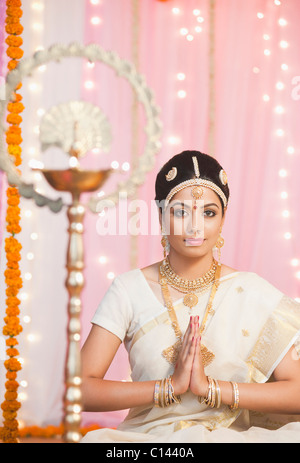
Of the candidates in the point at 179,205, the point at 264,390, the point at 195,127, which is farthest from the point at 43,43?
the point at 264,390

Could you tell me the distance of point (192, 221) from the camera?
6.26ft

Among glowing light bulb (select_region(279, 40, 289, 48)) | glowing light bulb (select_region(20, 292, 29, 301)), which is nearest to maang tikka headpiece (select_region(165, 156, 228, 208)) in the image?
glowing light bulb (select_region(20, 292, 29, 301))

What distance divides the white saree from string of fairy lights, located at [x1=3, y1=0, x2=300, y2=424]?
1.35m

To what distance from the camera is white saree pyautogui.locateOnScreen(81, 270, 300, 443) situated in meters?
1.87

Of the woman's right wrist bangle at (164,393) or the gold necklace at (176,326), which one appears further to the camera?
the gold necklace at (176,326)

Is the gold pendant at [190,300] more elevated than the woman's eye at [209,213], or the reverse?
the woman's eye at [209,213]

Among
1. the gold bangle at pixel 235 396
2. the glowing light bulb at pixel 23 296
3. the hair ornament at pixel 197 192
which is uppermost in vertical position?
the hair ornament at pixel 197 192

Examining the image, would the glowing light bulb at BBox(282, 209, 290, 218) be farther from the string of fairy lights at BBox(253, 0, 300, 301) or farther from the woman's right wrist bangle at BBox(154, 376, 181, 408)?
the woman's right wrist bangle at BBox(154, 376, 181, 408)

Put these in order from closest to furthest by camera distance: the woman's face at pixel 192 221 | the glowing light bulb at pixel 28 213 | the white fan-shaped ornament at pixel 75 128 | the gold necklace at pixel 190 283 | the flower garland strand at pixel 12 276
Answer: the white fan-shaped ornament at pixel 75 128, the woman's face at pixel 192 221, the gold necklace at pixel 190 283, the flower garland strand at pixel 12 276, the glowing light bulb at pixel 28 213

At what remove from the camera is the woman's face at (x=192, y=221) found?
6.28 feet

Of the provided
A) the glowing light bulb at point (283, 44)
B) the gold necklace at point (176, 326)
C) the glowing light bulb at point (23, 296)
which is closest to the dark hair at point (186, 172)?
the gold necklace at point (176, 326)

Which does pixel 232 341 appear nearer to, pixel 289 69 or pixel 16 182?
pixel 16 182

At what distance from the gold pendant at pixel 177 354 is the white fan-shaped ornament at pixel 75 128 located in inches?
35.0

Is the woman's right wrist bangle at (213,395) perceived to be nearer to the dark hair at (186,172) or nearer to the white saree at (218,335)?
the white saree at (218,335)
